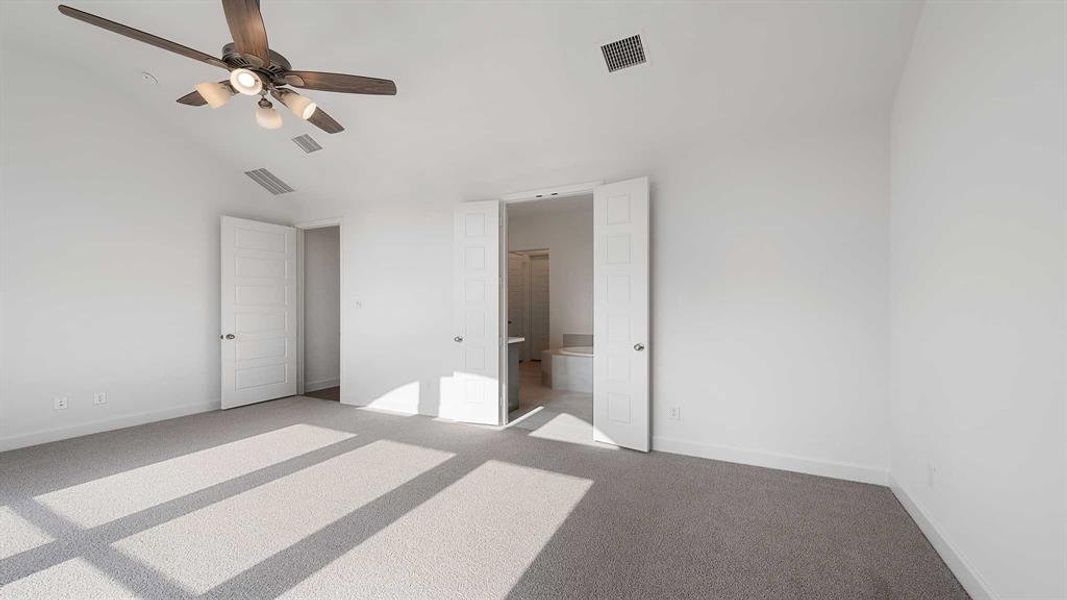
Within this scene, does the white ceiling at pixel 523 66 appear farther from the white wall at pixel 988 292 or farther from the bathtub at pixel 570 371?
the bathtub at pixel 570 371

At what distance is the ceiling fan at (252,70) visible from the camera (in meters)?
1.95

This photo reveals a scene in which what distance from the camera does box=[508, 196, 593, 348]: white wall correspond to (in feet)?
23.5

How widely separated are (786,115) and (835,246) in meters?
1.05

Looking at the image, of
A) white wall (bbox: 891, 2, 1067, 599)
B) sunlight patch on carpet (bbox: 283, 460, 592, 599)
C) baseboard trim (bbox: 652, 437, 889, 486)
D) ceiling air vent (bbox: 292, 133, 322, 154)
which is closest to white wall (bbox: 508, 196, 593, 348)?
ceiling air vent (bbox: 292, 133, 322, 154)

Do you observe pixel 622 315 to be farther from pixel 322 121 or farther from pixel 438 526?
pixel 322 121

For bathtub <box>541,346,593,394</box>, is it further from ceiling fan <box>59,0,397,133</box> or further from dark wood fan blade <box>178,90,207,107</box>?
dark wood fan blade <box>178,90,207,107</box>

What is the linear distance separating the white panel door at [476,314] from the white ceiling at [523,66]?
1.66 feet

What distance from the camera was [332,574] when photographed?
191 centimetres

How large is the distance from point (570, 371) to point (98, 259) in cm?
549

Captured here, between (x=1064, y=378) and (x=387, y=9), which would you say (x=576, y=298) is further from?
(x=1064, y=378)

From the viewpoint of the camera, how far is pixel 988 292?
5.74 feet

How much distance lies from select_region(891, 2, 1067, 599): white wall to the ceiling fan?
9.40 feet

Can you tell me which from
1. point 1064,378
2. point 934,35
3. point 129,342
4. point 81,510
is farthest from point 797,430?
point 129,342

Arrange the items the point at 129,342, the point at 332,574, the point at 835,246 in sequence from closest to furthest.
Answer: the point at 332,574
the point at 835,246
the point at 129,342
